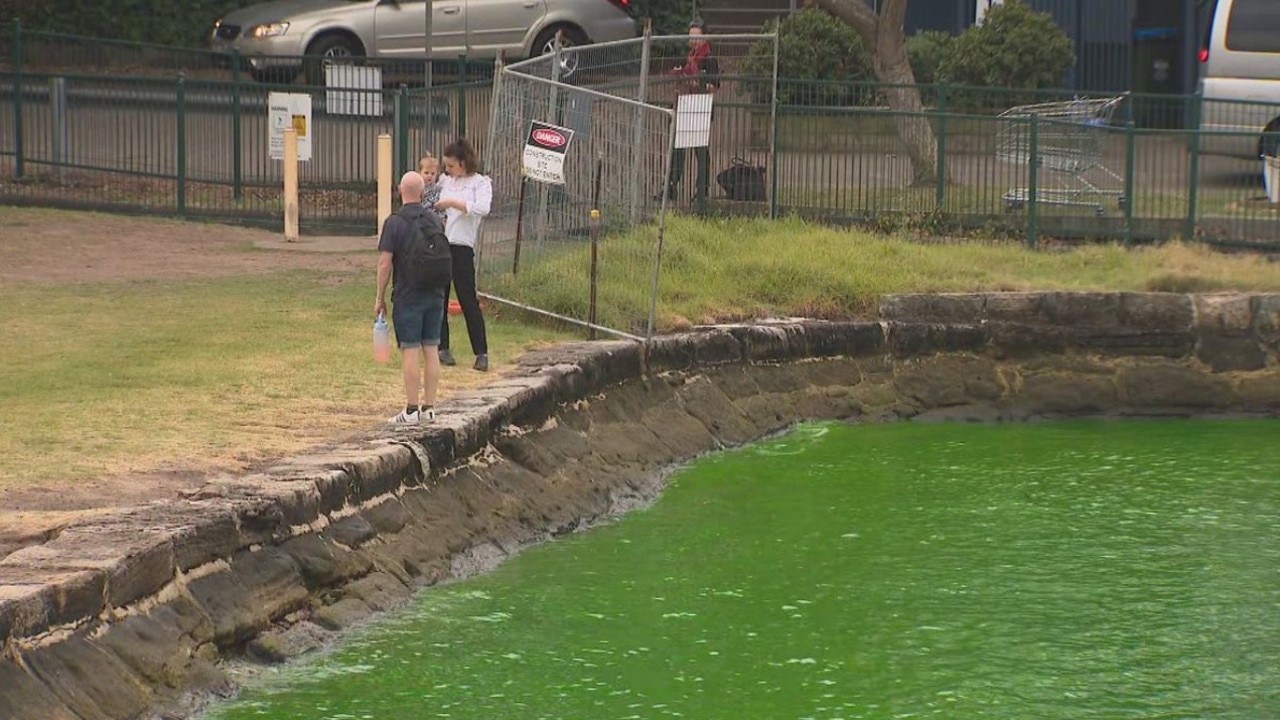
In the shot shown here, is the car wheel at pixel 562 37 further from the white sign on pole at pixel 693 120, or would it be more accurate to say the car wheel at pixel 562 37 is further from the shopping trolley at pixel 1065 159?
the shopping trolley at pixel 1065 159

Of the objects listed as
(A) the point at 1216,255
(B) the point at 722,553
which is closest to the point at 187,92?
(A) the point at 1216,255

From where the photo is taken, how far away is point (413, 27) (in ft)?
95.1

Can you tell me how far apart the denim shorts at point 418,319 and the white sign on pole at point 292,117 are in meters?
10.9

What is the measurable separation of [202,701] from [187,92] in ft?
52.1

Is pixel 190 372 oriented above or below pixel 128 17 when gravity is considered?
below

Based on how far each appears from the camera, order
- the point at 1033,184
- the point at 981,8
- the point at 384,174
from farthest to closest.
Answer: the point at 981,8 < the point at 1033,184 < the point at 384,174

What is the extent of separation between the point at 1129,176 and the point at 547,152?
25.6 ft

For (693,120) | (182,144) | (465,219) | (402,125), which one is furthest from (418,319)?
(182,144)

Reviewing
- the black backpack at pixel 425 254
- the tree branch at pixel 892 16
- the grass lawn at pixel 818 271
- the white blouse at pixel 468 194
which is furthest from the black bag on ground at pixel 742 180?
the black backpack at pixel 425 254

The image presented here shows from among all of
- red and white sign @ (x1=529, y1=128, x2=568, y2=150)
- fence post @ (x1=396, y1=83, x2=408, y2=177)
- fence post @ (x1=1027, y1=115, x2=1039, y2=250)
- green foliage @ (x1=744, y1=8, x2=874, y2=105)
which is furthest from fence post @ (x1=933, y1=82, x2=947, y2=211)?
red and white sign @ (x1=529, y1=128, x2=568, y2=150)

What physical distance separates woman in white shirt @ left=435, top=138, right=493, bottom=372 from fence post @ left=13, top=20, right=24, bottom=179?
11598 millimetres

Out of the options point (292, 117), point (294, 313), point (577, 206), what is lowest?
point (294, 313)

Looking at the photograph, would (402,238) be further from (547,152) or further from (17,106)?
(17,106)

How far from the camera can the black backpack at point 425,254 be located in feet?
41.4
